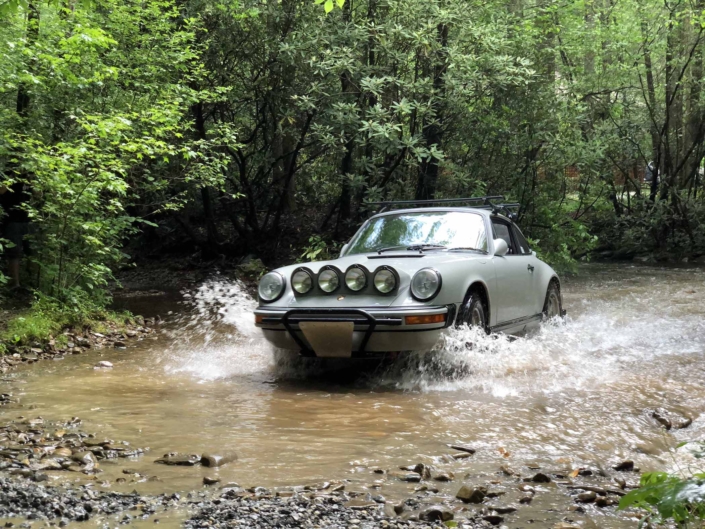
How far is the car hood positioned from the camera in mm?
6059

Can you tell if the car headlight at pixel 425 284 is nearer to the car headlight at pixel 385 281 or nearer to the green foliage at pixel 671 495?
the car headlight at pixel 385 281

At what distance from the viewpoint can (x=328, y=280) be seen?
20.5ft

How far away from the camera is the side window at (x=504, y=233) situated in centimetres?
790

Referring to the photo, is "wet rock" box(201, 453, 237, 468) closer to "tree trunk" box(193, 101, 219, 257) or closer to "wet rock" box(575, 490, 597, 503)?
"wet rock" box(575, 490, 597, 503)

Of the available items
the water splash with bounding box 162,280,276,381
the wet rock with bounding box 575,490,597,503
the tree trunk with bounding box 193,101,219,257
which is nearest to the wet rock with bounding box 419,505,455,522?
the wet rock with bounding box 575,490,597,503

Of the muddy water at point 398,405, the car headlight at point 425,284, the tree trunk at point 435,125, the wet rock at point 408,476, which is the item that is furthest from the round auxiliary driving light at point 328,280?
the tree trunk at point 435,125

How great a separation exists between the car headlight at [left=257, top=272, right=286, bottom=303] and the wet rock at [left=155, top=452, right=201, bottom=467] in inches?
96.0

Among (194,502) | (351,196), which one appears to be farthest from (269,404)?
(351,196)

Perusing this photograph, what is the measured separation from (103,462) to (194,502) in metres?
0.94

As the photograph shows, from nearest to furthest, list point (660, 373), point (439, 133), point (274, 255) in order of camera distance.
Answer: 1. point (660, 373)
2. point (439, 133)
3. point (274, 255)

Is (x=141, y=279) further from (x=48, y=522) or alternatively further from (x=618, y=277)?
(x=48, y=522)

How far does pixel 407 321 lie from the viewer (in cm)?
585

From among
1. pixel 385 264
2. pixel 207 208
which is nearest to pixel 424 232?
pixel 385 264

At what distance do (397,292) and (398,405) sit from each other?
1.00 meters
